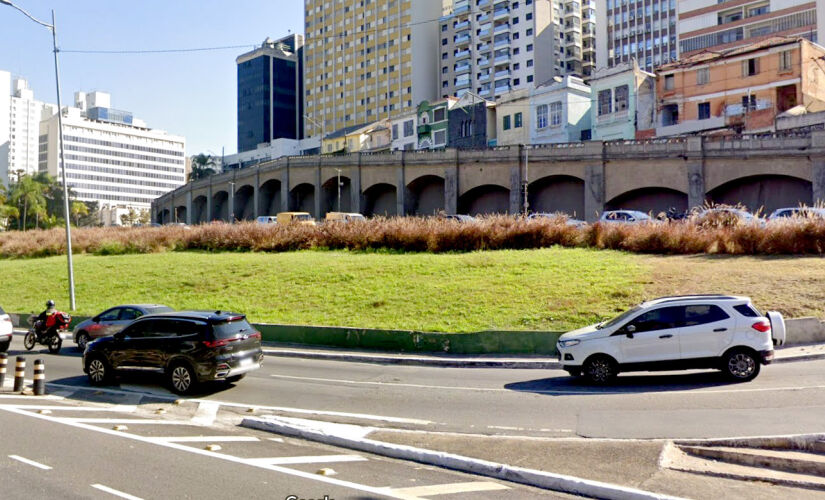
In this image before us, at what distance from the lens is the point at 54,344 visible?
71.0ft

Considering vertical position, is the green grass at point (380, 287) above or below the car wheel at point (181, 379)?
above

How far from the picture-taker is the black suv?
14055 millimetres

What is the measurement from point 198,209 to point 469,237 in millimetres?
77052

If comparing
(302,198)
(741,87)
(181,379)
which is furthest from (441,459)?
(302,198)

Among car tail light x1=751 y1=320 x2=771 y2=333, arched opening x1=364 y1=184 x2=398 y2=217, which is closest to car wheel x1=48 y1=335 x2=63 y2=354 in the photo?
car tail light x1=751 y1=320 x2=771 y2=333

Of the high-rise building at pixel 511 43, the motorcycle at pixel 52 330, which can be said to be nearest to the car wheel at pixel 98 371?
the motorcycle at pixel 52 330

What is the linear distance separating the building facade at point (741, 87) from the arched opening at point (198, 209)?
6647 cm

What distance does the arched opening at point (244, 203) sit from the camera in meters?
91.4

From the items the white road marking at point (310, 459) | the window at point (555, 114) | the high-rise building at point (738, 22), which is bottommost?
the white road marking at point (310, 459)

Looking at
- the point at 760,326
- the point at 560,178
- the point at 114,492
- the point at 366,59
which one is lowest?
the point at 114,492

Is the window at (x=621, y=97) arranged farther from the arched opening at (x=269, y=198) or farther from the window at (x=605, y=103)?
the arched opening at (x=269, y=198)

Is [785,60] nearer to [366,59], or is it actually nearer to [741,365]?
[741,365]

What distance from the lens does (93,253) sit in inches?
1903

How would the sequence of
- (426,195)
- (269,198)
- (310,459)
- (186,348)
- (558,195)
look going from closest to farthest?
1. (310,459)
2. (186,348)
3. (558,195)
4. (426,195)
5. (269,198)
